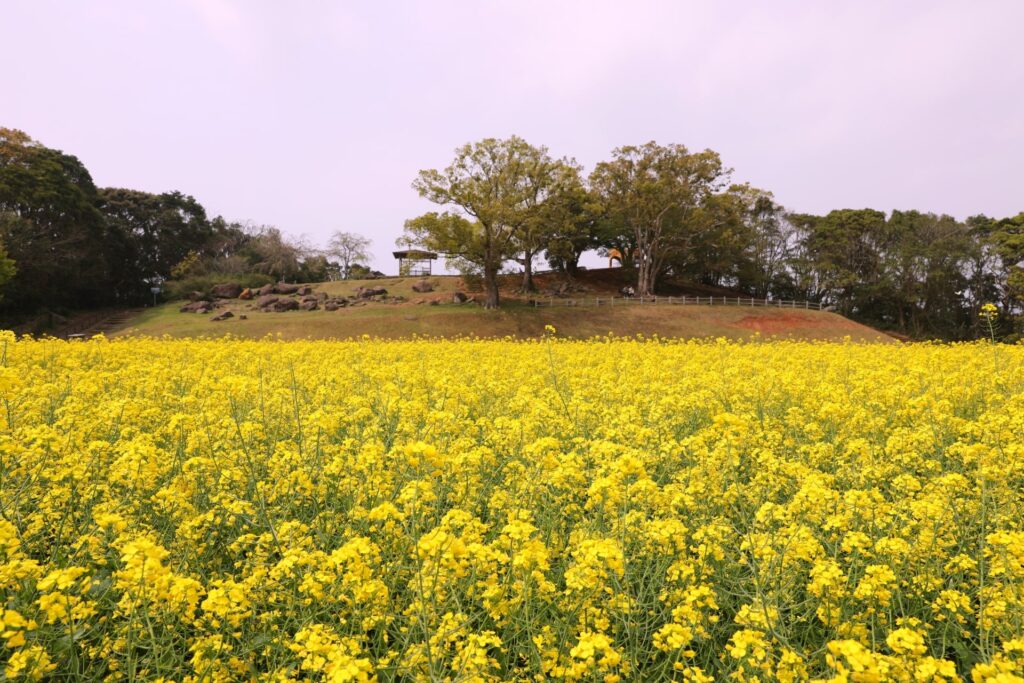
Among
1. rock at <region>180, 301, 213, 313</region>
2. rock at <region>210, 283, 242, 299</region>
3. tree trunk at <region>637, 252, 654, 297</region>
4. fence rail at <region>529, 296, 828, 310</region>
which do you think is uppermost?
tree trunk at <region>637, 252, 654, 297</region>

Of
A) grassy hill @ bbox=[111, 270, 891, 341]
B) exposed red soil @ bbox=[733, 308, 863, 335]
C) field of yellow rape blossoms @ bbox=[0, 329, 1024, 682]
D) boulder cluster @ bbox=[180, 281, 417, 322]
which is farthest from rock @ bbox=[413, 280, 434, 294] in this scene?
field of yellow rape blossoms @ bbox=[0, 329, 1024, 682]

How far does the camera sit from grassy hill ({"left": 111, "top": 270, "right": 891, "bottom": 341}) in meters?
32.1

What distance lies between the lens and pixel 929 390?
26.3ft

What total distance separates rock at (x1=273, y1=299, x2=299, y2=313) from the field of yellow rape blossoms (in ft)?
113

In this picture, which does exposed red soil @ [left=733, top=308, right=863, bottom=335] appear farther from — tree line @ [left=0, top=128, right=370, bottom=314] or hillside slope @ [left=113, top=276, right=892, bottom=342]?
tree line @ [left=0, top=128, right=370, bottom=314]

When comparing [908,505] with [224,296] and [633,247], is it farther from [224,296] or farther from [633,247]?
[633,247]

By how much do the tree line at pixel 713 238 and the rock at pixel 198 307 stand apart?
17039mm

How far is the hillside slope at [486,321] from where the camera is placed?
32062 mm

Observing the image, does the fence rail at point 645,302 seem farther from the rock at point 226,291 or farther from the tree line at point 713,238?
the rock at point 226,291

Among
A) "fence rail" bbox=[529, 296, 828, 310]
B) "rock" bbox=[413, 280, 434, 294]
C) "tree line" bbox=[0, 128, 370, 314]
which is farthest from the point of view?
"rock" bbox=[413, 280, 434, 294]

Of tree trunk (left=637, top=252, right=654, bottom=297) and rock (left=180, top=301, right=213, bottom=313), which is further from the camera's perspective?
tree trunk (left=637, top=252, right=654, bottom=297)

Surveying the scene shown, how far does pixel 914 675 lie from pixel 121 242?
2324 inches

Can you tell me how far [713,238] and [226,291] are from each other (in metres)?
44.8

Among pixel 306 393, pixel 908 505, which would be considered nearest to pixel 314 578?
pixel 908 505
